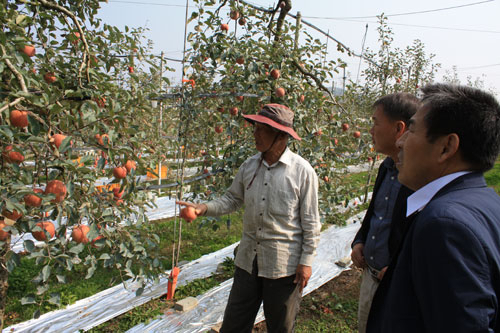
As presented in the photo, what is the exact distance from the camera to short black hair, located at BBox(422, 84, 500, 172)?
78cm

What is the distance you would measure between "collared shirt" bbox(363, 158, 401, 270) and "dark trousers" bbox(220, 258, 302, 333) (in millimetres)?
398

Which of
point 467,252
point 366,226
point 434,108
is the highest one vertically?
point 434,108

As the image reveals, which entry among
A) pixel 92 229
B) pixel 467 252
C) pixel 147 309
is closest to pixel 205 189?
pixel 147 309

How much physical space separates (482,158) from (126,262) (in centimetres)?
128

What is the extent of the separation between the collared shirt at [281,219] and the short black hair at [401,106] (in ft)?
1.53

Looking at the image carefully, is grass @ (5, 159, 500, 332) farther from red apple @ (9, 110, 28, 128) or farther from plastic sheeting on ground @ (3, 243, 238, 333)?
red apple @ (9, 110, 28, 128)

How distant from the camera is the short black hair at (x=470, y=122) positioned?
0.78 m

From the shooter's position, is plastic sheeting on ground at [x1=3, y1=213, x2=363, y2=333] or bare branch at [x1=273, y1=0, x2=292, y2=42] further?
bare branch at [x1=273, y1=0, x2=292, y2=42]

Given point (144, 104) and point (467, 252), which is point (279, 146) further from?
point (467, 252)

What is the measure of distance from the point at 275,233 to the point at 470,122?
1.08m

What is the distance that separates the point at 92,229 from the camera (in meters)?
1.26

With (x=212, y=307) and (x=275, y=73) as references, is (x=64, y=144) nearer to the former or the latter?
(x=275, y=73)

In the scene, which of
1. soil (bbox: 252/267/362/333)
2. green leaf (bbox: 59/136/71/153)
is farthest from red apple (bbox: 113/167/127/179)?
soil (bbox: 252/267/362/333)

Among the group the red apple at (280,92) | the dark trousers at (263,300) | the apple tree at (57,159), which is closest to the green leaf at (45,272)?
the apple tree at (57,159)
